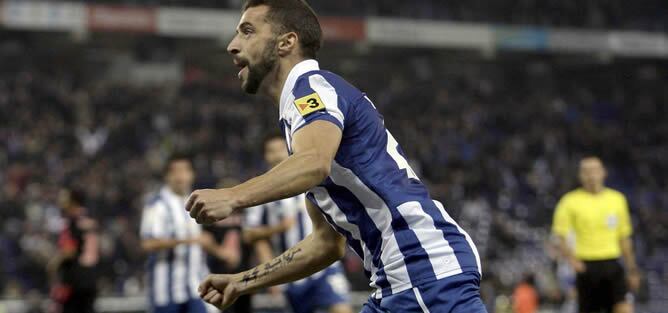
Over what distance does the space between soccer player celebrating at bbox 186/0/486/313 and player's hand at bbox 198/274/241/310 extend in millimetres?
425

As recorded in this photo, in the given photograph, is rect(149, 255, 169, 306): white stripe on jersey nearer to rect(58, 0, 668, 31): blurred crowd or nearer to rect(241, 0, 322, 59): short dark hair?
rect(241, 0, 322, 59): short dark hair

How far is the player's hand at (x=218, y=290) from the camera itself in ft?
10.7

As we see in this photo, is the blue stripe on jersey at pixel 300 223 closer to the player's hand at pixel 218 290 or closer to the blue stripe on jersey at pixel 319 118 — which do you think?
the player's hand at pixel 218 290

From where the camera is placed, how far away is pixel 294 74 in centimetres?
302

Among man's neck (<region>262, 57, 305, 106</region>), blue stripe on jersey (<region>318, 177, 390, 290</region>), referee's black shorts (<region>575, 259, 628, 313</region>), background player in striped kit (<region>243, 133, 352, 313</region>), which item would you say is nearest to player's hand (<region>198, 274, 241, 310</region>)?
blue stripe on jersey (<region>318, 177, 390, 290</region>)

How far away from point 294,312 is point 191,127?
14575mm

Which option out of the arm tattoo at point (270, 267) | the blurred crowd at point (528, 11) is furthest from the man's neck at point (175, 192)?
the blurred crowd at point (528, 11)

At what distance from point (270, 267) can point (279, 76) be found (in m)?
0.73

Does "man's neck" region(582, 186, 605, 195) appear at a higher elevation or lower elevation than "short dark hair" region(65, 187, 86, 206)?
lower

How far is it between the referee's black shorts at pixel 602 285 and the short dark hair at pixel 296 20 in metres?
6.22

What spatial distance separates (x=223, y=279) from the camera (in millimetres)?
3281

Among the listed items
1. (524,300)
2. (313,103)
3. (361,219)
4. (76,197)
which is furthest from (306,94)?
(524,300)

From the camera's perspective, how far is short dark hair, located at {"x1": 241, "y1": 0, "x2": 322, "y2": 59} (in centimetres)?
305

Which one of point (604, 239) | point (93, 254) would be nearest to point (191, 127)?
point (93, 254)
